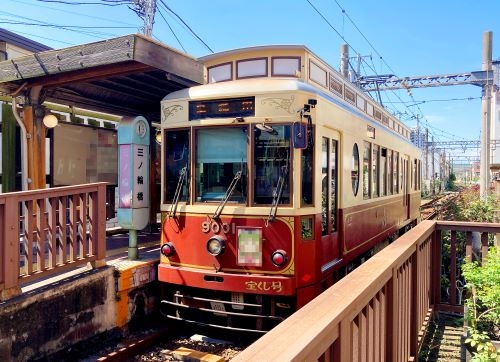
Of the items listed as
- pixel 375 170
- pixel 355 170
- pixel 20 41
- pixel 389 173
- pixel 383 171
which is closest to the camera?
pixel 355 170

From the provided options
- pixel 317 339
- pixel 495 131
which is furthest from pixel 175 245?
pixel 495 131

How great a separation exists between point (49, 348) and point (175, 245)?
168 centimetres

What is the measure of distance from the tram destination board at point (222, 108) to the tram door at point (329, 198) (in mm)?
953

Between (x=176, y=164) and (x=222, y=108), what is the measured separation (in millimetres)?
893

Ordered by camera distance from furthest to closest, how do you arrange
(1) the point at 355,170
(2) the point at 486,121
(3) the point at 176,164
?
(2) the point at 486,121 → (1) the point at 355,170 → (3) the point at 176,164

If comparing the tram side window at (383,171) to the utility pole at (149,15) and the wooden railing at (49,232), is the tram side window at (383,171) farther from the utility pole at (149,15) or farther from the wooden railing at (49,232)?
the utility pole at (149,15)

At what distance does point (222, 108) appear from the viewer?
5230 mm

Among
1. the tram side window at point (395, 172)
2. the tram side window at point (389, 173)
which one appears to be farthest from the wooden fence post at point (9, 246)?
the tram side window at point (395, 172)

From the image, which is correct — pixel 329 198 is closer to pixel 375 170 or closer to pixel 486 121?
pixel 375 170

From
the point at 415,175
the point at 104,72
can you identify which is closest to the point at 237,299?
the point at 104,72

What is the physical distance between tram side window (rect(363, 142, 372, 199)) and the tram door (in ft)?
4.42

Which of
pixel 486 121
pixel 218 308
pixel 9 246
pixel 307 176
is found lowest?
pixel 218 308

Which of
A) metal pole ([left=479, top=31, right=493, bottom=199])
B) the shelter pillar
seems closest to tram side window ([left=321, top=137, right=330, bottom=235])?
the shelter pillar

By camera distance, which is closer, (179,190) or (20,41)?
(179,190)
